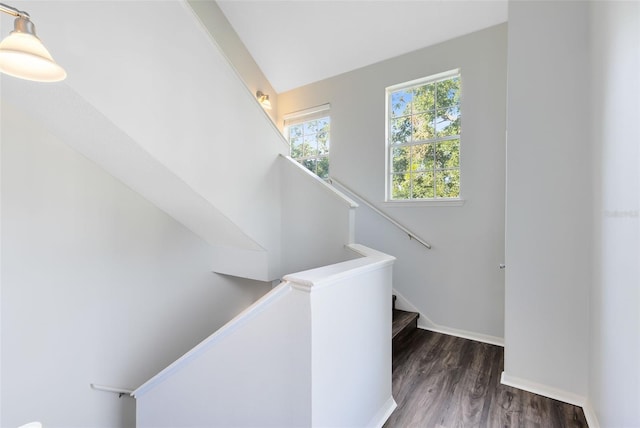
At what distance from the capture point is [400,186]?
3398 millimetres

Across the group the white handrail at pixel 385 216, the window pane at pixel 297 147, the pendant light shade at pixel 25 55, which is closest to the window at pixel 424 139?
the white handrail at pixel 385 216

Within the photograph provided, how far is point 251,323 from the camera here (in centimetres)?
137

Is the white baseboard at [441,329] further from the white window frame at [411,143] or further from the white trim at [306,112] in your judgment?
the white trim at [306,112]

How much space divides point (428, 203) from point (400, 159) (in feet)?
2.16

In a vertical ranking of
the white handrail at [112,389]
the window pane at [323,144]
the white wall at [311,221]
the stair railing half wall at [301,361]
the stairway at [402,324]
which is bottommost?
the white handrail at [112,389]

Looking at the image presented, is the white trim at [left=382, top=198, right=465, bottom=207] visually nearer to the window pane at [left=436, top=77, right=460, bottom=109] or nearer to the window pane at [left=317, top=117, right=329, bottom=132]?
the window pane at [left=436, top=77, right=460, bottom=109]

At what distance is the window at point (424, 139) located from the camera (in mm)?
3061

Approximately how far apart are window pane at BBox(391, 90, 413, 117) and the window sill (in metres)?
1.08

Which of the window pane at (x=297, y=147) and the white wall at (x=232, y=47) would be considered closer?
the white wall at (x=232, y=47)

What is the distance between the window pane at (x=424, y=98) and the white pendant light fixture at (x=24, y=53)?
10.4 feet

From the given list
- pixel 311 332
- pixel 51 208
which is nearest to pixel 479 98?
pixel 311 332

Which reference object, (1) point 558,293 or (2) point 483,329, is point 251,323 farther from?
(2) point 483,329

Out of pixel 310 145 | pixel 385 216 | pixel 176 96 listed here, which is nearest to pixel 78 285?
pixel 176 96

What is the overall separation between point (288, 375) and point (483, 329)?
242 cm
